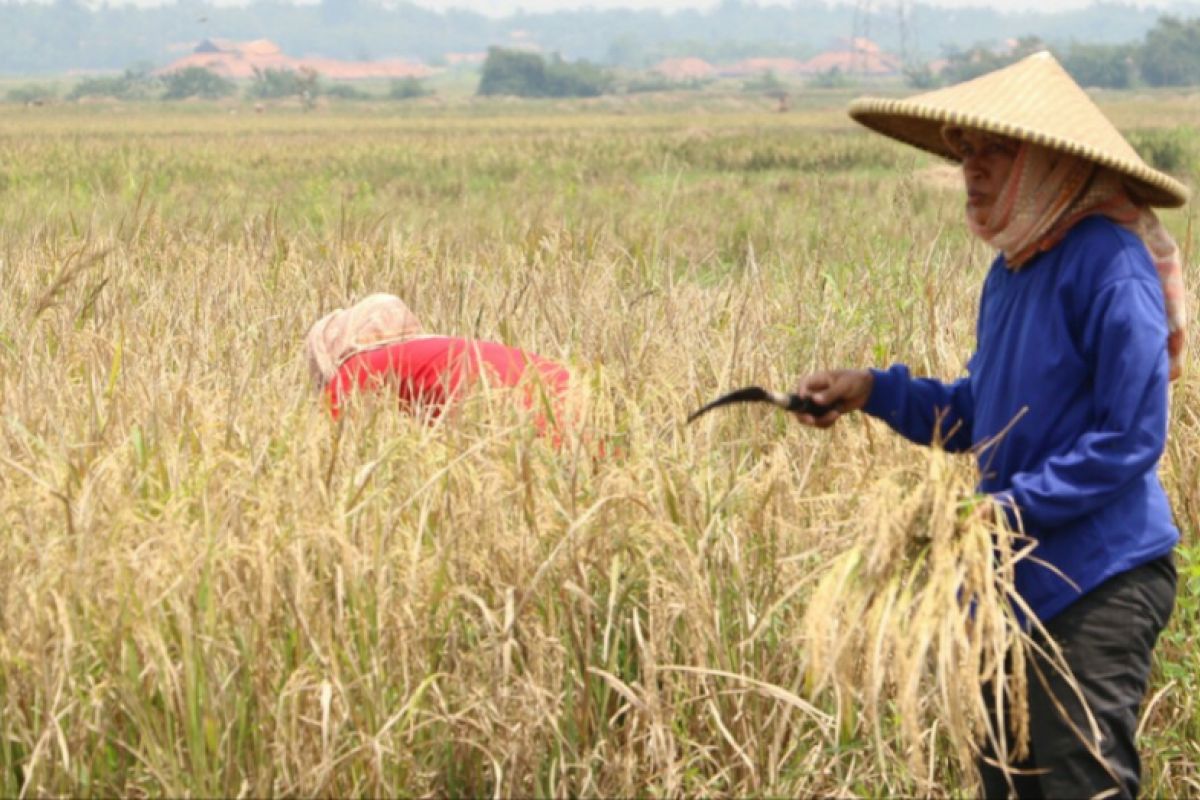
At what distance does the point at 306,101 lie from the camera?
93.6 metres

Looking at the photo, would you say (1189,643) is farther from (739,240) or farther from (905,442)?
(739,240)

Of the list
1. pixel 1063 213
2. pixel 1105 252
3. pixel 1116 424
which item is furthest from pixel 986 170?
pixel 1116 424

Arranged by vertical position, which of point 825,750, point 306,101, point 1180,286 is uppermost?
point 1180,286

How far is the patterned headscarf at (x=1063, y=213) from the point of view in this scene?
2.53 meters

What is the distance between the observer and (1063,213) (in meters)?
2.56

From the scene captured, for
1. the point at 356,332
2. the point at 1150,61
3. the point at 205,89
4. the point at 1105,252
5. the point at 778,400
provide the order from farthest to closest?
1. the point at 1150,61
2. the point at 205,89
3. the point at 356,332
4. the point at 778,400
5. the point at 1105,252

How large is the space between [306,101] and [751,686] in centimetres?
9365

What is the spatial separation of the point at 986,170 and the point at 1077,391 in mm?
394

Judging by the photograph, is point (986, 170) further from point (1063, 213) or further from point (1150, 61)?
point (1150, 61)

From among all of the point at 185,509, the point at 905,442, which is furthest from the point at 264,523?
the point at 905,442

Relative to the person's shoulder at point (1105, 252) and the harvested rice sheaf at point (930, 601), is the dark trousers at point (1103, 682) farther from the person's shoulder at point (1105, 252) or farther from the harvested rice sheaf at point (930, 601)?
the person's shoulder at point (1105, 252)

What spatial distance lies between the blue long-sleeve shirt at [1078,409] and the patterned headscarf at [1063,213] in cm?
3

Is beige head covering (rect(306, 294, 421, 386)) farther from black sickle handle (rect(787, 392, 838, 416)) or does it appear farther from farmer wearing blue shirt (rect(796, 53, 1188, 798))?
farmer wearing blue shirt (rect(796, 53, 1188, 798))

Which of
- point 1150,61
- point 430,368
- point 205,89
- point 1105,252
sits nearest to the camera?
point 1105,252
